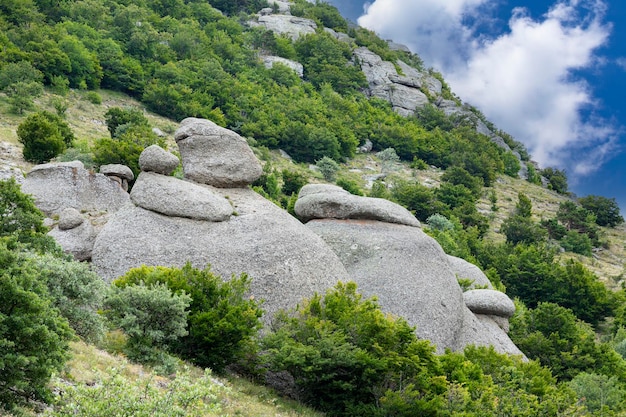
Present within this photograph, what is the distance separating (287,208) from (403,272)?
15920 mm

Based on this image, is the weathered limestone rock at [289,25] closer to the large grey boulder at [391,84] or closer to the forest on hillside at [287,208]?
the forest on hillside at [287,208]

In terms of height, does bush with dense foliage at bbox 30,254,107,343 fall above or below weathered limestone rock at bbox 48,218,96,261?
above

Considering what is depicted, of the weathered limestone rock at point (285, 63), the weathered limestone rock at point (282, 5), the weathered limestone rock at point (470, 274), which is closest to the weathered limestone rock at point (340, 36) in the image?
the weathered limestone rock at point (282, 5)

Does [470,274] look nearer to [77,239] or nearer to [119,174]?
[119,174]

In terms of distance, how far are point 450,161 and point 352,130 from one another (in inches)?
598

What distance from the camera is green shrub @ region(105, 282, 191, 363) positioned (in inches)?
562

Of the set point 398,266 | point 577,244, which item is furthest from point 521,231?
point 398,266

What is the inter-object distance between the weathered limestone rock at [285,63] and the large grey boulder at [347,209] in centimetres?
7110

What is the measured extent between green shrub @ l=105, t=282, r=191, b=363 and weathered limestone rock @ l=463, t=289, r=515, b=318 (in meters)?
14.8

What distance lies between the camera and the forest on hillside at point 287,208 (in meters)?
14.1

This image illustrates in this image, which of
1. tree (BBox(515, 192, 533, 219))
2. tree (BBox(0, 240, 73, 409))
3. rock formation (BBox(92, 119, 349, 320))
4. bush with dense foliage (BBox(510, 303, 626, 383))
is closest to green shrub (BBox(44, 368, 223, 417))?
tree (BBox(0, 240, 73, 409))

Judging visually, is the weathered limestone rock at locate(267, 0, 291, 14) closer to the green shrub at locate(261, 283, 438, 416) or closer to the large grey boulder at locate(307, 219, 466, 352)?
the large grey boulder at locate(307, 219, 466, 352)

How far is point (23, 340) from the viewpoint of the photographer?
347 inches

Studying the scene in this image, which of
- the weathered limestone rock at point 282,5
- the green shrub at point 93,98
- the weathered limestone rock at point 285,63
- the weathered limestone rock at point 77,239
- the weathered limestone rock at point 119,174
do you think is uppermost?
the weathered limestone rock at point 282,5
